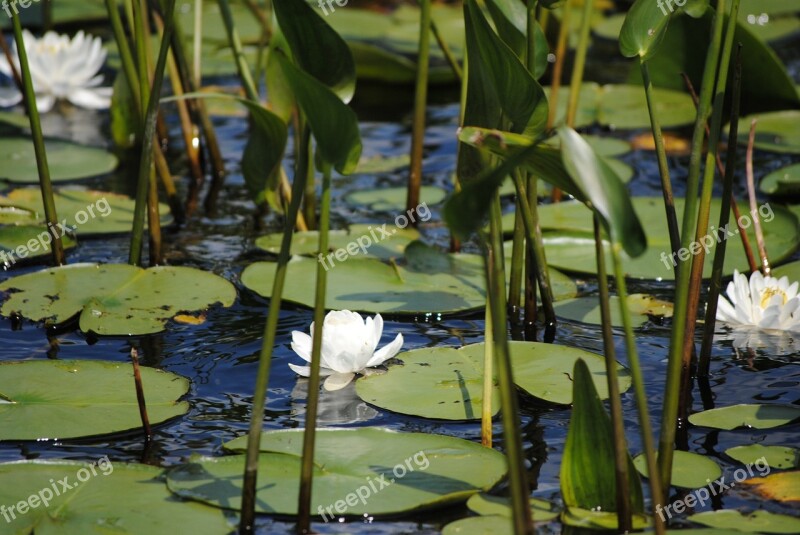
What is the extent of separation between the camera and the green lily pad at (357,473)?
6.15ft

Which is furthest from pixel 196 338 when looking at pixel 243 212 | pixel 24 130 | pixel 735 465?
pixel 24 130

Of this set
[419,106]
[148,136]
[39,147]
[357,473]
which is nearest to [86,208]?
[39,147]

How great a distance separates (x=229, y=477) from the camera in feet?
6.37

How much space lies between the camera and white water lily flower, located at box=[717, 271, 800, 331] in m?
2.69

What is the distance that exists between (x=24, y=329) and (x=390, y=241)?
4.19ft

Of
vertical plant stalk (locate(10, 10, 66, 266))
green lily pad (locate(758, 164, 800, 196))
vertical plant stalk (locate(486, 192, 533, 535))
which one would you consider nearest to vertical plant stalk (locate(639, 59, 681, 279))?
vertical plant stalk (locate(486, 192, 533, 535))

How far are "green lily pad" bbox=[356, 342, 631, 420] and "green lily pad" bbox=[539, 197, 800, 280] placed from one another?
2.43 ft

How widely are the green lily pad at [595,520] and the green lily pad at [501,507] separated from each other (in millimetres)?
45

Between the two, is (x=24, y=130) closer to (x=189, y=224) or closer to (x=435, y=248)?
(x=189, y=224)

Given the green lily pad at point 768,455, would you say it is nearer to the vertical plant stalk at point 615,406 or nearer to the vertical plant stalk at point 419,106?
the vertical plant stalk at point 615,406

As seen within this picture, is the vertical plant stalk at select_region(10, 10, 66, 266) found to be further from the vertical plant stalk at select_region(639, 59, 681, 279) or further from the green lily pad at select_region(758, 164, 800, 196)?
the green lily pad at select_region(758, 164, 800, 196)

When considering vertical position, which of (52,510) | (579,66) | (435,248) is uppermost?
(579,66)

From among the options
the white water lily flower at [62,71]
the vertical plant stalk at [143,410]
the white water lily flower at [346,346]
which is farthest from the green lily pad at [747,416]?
the white water lily flower at [62,71]

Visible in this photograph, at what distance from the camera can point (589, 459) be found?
175cm
